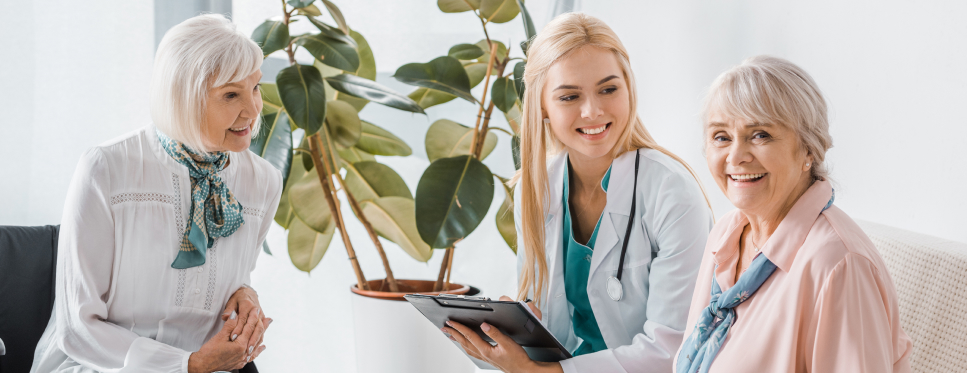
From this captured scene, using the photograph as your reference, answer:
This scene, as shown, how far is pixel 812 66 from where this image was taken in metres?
1.61

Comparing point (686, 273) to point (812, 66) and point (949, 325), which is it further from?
point (812, 66)

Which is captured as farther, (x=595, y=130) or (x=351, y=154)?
(x=351, y=154)

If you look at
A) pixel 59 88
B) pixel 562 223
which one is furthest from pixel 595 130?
pixel 59 88

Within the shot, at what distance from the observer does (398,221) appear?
8.27 ft

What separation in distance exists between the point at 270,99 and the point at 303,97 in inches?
17.3

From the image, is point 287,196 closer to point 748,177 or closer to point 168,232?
point 168,232

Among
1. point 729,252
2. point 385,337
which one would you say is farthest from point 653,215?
point 385,337

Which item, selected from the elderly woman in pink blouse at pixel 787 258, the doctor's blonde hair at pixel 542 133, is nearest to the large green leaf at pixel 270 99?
the doctor's blonde hair at pixel 542 133

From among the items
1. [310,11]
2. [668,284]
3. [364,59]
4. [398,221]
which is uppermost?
[310,11]

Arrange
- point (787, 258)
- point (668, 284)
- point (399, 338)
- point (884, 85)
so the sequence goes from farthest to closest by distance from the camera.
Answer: point (399, 338) → point (668, 284) → point (884, 85) → point (787, 258)

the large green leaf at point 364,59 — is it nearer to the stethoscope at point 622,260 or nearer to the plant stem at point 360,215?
the plant stem at point 360,215

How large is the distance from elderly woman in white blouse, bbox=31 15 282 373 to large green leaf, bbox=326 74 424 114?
578 mm

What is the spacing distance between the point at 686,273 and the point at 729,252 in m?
0.26

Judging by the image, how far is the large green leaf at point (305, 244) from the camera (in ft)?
8.41
